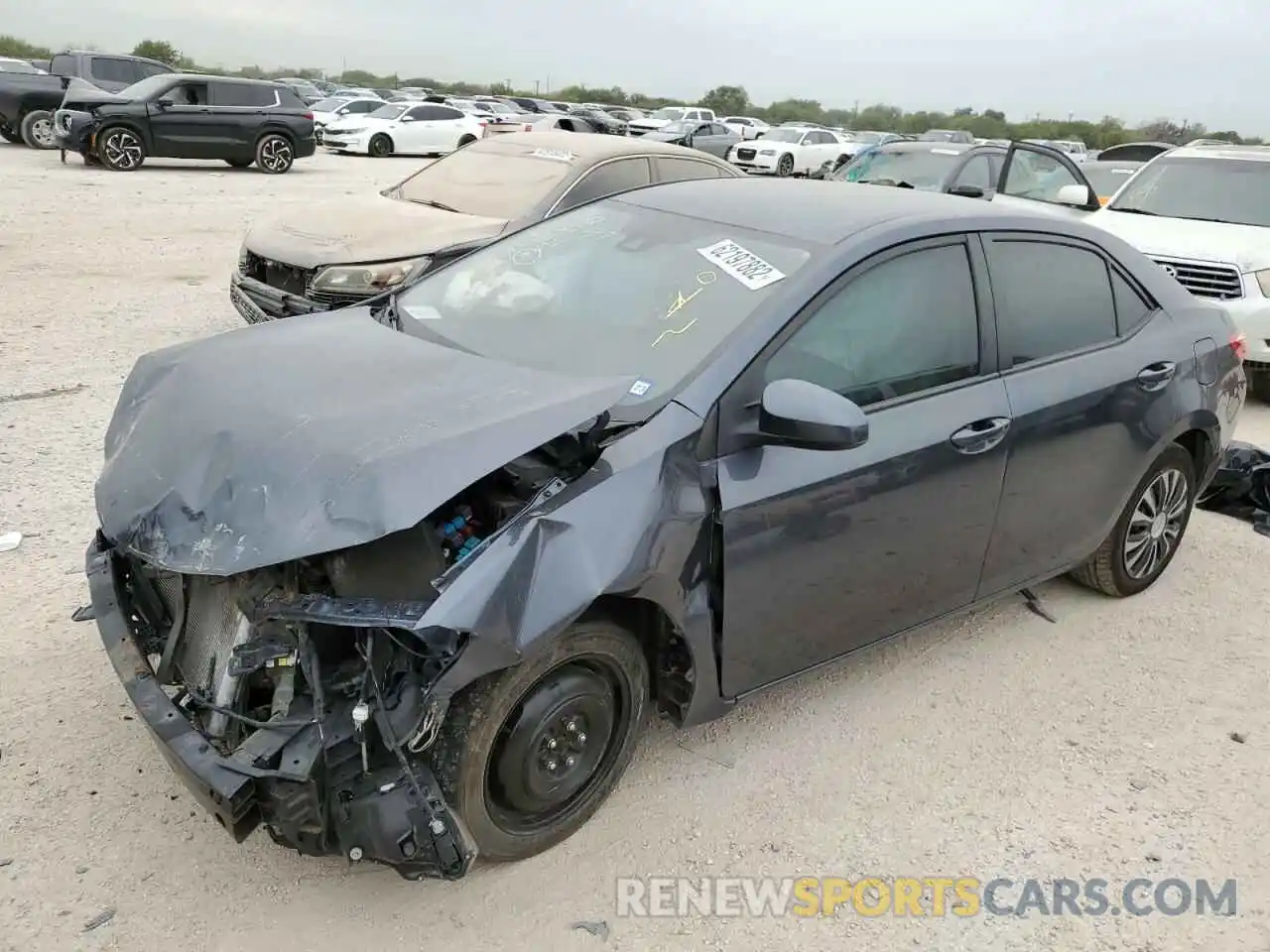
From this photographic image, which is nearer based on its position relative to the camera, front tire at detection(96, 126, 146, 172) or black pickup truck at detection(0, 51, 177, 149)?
front tire at detection(96, 126, 146, 172)

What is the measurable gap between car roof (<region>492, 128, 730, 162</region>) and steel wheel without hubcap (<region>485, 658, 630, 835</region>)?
5.51m

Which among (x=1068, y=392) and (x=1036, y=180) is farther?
(x=1036, y=180)

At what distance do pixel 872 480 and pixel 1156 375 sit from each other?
5.43ft

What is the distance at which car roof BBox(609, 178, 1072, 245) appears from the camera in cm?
329

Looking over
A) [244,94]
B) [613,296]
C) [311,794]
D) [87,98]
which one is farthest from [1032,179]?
[87,98]

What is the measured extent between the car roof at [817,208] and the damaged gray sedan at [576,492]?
0.06ft

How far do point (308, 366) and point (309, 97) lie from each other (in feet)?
132

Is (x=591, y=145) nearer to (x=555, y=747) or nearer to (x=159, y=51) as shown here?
(x=555, y=747)

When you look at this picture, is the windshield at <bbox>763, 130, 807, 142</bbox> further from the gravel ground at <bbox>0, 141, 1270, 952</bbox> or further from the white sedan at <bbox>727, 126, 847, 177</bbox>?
the gravel ground at <bbox>0, 141, 1270, 952</bbox>

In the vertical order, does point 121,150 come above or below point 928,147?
below

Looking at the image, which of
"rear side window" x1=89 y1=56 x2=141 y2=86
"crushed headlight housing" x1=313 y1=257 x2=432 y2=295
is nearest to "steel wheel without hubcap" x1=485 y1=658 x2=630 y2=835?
"crushed headlight housing" x1=313 y1=257 x2=432 y2=295

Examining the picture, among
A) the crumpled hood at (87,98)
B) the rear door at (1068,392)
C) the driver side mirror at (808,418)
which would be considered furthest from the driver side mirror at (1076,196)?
Answer: the crumpled hood at (87,98)

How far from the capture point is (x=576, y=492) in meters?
2.51

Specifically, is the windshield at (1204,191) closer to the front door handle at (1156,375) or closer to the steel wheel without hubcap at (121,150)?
the front door handle at (1156,375)
